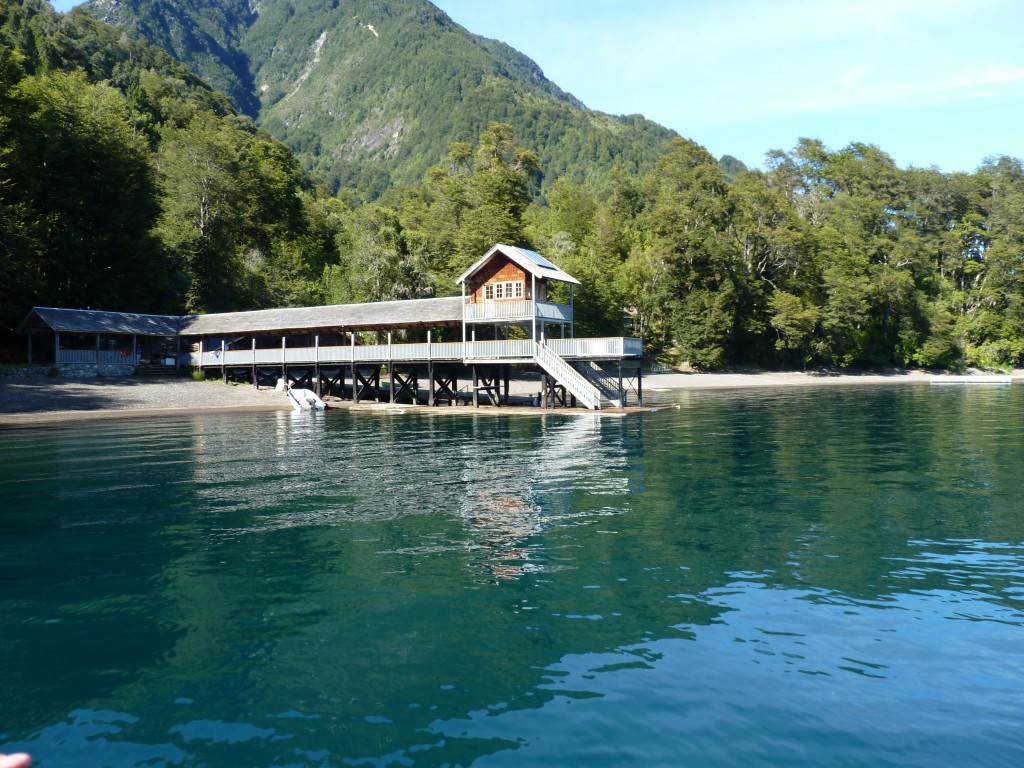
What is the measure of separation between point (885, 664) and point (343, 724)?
5.48 meters

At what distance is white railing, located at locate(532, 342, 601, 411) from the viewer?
1444 inches

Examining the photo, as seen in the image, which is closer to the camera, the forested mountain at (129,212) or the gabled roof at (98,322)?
the gabled roof at (98,322)

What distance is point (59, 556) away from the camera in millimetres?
11586

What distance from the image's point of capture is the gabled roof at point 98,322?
45312 millimetres

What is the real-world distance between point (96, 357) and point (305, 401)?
54.5 feet

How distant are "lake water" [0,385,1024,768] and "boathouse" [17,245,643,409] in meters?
20.7

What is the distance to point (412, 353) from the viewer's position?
142 ft

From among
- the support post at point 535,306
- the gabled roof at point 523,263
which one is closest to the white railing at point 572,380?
the support post at point 535,306

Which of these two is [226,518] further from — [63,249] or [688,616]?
[63,249]

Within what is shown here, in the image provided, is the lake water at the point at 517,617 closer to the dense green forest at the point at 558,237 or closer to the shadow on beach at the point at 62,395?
the shadow on beach at the point at 62,395

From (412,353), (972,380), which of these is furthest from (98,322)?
(972,380)

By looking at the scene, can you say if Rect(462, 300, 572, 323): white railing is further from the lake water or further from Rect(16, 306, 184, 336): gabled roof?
Rect(16, 306, 184, 336): gabled roof

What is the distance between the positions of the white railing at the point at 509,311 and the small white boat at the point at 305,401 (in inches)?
410

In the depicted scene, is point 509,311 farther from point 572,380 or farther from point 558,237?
point 558,237
